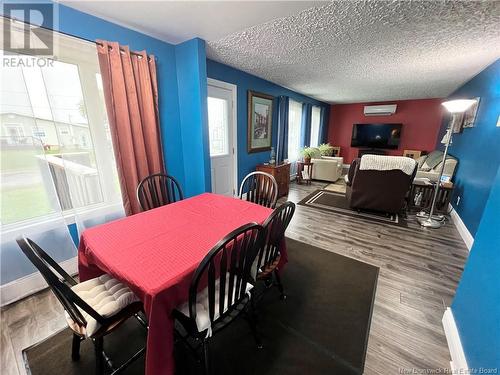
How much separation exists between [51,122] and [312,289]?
2619 mm

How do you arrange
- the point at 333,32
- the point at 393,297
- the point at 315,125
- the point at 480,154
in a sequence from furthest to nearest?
1. the point at 315,125
2. the point at 480,154
3. the point at 333,32
4. the point at 393,297

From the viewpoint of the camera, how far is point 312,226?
293 centimetres

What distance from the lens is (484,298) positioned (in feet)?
3.39

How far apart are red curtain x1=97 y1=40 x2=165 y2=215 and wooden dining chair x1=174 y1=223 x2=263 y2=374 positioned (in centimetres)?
155

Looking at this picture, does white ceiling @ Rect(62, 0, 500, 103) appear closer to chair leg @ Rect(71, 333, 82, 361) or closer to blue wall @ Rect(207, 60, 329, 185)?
blue wall @ Rect(207, 60, 329, 185)

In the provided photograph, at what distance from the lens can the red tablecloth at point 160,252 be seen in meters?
0.89

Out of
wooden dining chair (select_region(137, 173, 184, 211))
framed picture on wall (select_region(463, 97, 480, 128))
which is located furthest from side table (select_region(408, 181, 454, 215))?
wooden dining chair (select_region(137, 173, 184, 211))

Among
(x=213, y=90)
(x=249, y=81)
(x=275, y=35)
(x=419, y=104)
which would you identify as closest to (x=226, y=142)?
(x=213, y=90)

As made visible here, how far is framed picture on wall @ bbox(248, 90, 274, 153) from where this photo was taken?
378 cm

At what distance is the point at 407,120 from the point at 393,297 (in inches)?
251

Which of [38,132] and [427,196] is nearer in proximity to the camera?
[38,132]

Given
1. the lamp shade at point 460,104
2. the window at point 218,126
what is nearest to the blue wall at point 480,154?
the lamp shade at point 460,104

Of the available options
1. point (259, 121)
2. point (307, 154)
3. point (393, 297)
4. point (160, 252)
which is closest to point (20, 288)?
point (160, 252)

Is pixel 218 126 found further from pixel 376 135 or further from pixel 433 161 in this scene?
pixel 376 135
